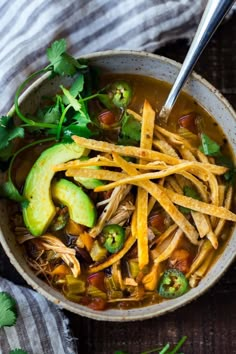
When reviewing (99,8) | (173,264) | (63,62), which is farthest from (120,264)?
(99,8)

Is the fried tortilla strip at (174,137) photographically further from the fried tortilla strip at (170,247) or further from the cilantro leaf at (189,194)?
the fried tortilla strip at (170,247)

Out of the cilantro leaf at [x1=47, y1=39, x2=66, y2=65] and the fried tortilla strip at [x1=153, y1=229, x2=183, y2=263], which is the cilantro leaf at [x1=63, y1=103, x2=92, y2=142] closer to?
the cilantro leaf at [x1=47, y1=39, x2=66, y2=65]

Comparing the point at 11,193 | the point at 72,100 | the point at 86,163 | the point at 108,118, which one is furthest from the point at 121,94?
the point at 11,193

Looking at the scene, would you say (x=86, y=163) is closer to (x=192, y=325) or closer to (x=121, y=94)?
(x=121, y=94)

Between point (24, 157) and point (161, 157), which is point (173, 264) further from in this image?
point (24, 157)

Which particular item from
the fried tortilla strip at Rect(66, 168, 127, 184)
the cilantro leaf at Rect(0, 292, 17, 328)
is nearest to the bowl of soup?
the fried tortilla strip at Rect(66, 168, 127, 184)

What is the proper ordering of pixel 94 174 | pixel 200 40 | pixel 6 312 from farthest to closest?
pixel 6 312 < pixel 94 174 < pixel 200 40
